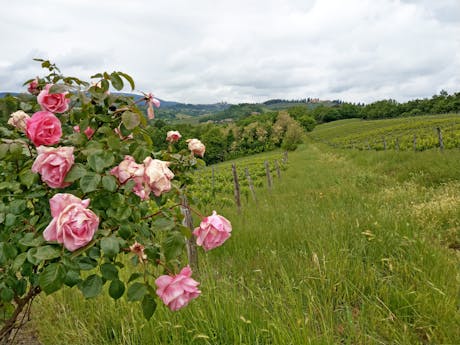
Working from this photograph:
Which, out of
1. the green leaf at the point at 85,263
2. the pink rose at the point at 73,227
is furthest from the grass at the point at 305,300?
the pink rose at the point at 73,227

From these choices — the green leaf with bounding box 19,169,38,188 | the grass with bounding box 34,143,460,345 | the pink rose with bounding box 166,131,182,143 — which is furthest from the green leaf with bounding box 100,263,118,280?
the grass with bounding box 34,143,460,345

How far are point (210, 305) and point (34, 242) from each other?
1.54m

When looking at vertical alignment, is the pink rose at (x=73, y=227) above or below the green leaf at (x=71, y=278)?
above

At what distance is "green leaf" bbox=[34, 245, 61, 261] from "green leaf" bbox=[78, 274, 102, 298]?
0.19m

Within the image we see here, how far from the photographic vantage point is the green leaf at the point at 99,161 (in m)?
1.16

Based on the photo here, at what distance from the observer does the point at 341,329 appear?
2.53 metres

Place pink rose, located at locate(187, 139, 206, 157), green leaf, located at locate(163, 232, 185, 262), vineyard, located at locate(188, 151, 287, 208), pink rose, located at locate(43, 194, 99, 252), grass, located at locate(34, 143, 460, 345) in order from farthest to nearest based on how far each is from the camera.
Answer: vineyard, located at locate(188, 151, 287, 208)
grass, located at locate(34, 143, 460, 345)
pink rose, located at locate(187, 139, 206, 157)
green leaf, located at locate(163, 232, 185, 262)
pink rose, located at locate(43, 194, 99, 252)

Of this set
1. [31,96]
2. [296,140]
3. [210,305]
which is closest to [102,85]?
[31,96]

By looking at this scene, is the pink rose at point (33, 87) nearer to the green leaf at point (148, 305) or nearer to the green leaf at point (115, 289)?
the green leaf at point (115, 289)

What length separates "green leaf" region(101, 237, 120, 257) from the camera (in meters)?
1.05

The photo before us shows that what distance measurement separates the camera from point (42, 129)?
125 centimetres

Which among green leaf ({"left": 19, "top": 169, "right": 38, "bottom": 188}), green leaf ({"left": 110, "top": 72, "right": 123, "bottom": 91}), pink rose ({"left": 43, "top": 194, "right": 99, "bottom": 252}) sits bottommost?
pink rose ({"left": 43, "top": 194, "right": 99, "bottom": 252})

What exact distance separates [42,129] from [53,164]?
23 cm

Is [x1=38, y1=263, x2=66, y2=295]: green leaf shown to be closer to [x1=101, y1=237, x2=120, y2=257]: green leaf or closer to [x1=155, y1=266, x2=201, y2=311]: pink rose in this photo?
[x1=101, y1=237, x2=120, y2=257]: green leaf
